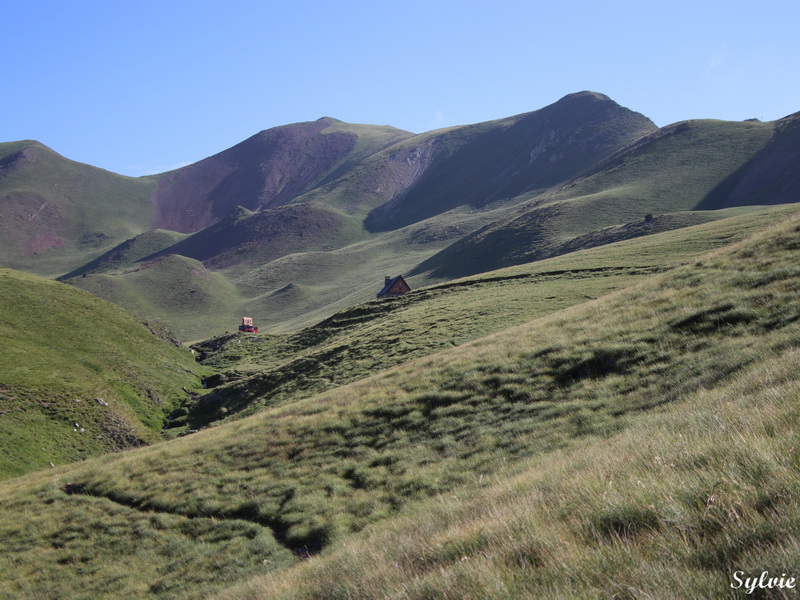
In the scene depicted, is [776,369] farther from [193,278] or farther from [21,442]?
[193,278]

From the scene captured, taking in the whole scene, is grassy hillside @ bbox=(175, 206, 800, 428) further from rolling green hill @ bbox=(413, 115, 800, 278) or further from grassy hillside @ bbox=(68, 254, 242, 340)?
grassy hillside @ bbox=(68, 254, 242, 340)

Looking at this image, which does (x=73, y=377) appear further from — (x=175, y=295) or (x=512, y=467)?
(x=175, y=295)

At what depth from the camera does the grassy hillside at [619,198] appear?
14100 centimetres

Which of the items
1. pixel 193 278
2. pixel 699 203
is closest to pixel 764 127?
pixel 699 203

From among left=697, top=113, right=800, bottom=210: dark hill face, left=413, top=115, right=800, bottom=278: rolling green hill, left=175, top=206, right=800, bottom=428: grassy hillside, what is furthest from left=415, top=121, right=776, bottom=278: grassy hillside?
left=175, top=206, right=800, bottom=428: grassy hillside

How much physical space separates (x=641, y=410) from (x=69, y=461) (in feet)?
112

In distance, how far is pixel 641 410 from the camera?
567 inches

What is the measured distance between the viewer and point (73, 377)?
135ft

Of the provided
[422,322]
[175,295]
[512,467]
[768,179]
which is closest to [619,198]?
[768,179]

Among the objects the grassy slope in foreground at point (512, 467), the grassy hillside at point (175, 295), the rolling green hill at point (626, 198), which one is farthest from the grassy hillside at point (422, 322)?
the grassy hillside at point (175, 295)

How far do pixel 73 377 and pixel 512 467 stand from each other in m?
40.3

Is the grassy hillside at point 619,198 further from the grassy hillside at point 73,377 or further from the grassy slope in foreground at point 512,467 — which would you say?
the grassy slope in foreground at point 512,467

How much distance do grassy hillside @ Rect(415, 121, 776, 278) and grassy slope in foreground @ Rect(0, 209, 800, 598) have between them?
104m

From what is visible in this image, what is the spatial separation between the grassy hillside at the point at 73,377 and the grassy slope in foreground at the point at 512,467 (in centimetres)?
842
